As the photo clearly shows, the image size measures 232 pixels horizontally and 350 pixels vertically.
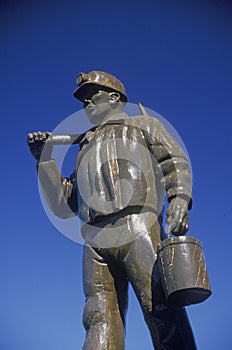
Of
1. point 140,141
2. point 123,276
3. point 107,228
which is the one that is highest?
point 140,141

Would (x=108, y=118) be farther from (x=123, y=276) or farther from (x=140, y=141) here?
(x=123, y=276)

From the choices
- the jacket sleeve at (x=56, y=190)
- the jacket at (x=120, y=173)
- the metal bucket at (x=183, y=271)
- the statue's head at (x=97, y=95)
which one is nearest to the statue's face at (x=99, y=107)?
the statue's head at (x=97, y=95)

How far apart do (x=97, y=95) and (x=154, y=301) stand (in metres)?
2.27

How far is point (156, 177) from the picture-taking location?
16.5 feet

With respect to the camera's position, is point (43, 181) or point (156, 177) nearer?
point (156, 177)

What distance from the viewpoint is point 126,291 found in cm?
479

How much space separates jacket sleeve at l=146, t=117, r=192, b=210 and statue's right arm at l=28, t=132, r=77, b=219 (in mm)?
939

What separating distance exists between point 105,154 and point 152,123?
0.58 m

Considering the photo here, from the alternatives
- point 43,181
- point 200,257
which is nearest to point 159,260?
point 200,257

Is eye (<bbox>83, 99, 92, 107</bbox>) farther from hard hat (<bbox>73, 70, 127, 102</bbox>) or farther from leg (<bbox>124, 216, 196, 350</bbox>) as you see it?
leg (<bbox>124, 216, 196, 350</bbox>)

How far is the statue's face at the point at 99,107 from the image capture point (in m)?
5.49

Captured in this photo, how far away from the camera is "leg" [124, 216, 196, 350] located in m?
4.17

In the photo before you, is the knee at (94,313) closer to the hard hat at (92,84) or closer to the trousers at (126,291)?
the trousers at (126,291)

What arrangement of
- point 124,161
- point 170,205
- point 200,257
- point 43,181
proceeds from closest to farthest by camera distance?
point 200,257 → point 170,205 → point 124,161 → point 43,181
